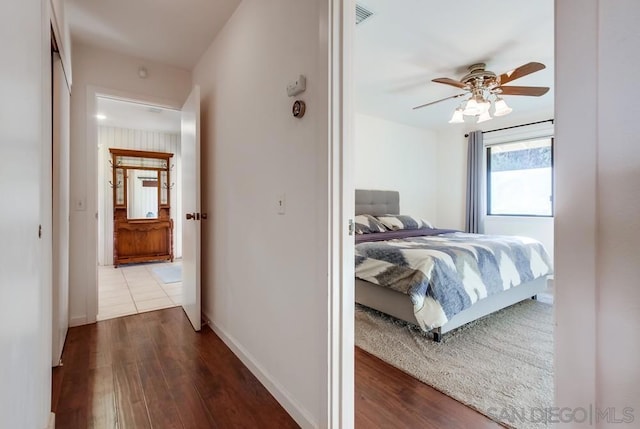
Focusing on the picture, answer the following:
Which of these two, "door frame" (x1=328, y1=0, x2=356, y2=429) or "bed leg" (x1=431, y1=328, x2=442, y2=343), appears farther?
"bed leg" (x1=431, y1=328, x2=442, y2=343)

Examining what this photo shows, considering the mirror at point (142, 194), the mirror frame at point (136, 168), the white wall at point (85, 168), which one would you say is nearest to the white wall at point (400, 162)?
the white wall at point (85, 168)

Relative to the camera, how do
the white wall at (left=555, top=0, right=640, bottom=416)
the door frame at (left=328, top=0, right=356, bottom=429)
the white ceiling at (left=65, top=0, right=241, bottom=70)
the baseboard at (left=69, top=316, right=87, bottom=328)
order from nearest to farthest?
the white wall at (left=555, top=0, right=640, bottom=416) < the door frame at (left=328, top=0, right=356, bottom=429) < the white ceiling at (left=65, top=0, right=241, bottom=70) < the baseboard at (left=69, top=316, right=87, bottom=328)

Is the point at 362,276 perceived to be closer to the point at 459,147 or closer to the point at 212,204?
the point at 212,204

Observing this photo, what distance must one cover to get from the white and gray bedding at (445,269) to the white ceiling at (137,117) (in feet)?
10.6

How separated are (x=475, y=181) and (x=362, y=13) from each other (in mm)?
3587

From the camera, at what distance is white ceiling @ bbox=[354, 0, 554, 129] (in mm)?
2105

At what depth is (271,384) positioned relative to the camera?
1.63m

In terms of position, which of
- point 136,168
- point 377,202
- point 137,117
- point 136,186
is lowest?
point 377,202

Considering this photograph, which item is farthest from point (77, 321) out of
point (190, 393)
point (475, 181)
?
point (475, 181)

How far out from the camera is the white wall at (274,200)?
1.30m

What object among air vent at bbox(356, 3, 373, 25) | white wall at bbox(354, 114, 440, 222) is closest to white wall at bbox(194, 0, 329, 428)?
air vent at bbox(356, 3, 373, 25)

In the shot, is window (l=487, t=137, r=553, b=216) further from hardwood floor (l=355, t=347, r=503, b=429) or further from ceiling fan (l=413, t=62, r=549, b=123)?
hardwood floor (l=355, t=347, r=503, b=429)

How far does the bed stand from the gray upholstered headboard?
3.82 feet

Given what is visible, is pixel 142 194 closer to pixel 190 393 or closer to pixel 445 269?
pixel 190 393
